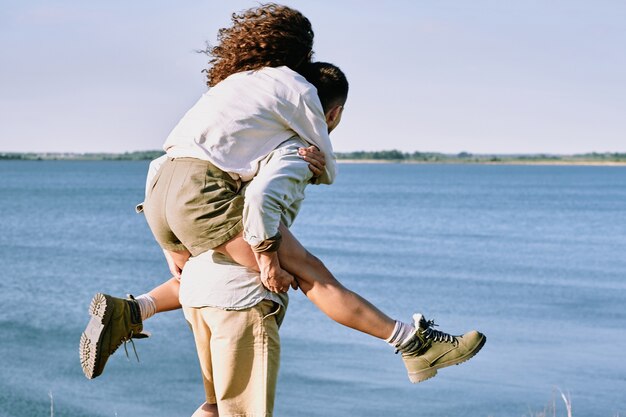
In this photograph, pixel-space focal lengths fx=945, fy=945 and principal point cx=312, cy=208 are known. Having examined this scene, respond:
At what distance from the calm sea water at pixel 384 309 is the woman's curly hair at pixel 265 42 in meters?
4.29

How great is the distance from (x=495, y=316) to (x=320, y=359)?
787cm

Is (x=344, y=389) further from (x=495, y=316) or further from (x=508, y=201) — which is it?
(x=508, y=201)

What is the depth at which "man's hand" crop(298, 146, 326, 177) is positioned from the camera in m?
3.11

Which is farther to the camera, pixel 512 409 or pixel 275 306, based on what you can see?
pixel 512 409

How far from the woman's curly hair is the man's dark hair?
4 cm

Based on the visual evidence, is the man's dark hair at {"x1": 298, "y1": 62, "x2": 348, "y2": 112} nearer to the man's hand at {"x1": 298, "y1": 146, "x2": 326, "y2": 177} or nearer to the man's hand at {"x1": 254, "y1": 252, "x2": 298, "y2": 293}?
the man's hand at {"x1": 298, "y1": 146, "x2": 326, "y2": 177}

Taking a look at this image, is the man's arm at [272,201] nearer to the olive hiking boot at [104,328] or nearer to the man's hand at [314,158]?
the man's hand at [314,158]

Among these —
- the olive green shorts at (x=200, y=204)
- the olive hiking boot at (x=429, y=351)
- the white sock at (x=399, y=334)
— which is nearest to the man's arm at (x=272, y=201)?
the olive green shorts at (x=200, y=204)

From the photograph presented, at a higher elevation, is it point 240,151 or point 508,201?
point 240,151

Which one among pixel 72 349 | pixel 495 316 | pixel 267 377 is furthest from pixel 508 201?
pixel 267 377

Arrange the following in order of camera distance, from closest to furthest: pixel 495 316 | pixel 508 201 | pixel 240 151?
pixel 240 151 → pixel 495 316 → pixel 508 201

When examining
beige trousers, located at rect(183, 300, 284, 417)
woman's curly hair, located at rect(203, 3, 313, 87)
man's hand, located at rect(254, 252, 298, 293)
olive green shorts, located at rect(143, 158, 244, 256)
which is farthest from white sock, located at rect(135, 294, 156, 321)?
woman's curly hair, located at rect(203, 3, 313, 87)

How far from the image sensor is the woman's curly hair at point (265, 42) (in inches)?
126

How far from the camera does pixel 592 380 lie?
56.7ft
